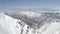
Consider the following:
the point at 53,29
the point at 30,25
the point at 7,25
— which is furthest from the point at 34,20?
the point at 7,25

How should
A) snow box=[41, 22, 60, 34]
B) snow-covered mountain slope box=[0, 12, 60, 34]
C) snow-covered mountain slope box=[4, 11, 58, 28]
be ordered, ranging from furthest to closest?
snow-covered mountain slope box=[4, 11, 58, 28] → snow-covered mountain slope box=[0, 12, 60, 34] → snow box=[41, 22, 60, 34]

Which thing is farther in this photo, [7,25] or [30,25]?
[7,25]

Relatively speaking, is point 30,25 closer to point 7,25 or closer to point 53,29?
point 53,29

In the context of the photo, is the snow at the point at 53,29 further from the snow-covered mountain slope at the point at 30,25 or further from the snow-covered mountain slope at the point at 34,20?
the snow-covered mountain slope at the point at 34,20

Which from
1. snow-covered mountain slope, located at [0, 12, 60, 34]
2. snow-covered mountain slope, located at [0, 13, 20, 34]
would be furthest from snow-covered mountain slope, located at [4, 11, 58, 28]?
snow-covered mountain slope, located at [0, 13, 20, 34]

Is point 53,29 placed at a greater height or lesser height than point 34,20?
lesser

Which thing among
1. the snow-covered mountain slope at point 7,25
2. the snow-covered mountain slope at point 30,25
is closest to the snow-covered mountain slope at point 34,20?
the snow-covered mountain slope at point 30,25

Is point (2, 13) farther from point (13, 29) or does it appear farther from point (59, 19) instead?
point (59, 19)

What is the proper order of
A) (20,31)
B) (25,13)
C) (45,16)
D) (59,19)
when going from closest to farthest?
(20,31)
(59,19)
(45,16)
(25,13)

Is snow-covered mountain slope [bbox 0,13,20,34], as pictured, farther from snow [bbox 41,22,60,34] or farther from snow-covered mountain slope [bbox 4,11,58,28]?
snow [bbox 41,22,60,34]

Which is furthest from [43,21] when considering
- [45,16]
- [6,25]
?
[6,25]

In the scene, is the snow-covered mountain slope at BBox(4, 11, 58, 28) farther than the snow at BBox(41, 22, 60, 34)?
Yes
